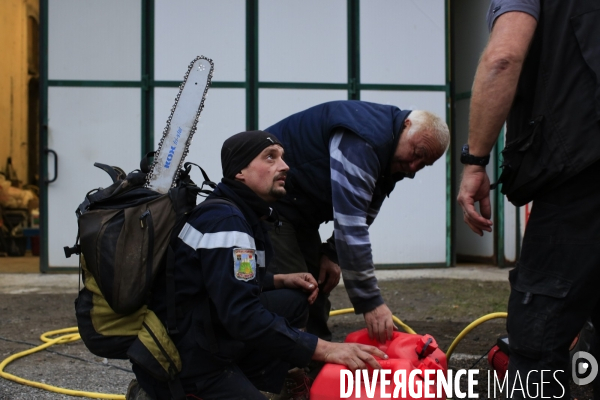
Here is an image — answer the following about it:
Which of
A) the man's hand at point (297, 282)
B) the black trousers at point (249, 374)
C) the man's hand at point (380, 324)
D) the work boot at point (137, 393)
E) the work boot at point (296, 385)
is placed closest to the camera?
the black trousers at point (249, 374)

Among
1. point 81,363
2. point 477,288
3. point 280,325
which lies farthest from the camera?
point 477,288

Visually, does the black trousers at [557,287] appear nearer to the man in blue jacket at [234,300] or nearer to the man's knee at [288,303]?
the man in blue jacket at [234,300]

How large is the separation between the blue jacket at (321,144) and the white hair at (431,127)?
59 mm

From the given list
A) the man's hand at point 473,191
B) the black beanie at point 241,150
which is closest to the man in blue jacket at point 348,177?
the black beanie at point 241,150

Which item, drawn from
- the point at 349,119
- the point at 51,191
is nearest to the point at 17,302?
the point at 51,191

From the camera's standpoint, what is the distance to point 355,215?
3082 millimetres

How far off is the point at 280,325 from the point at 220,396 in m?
0.35

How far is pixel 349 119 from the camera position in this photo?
10.7 ft

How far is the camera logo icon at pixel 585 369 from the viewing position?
2688mm

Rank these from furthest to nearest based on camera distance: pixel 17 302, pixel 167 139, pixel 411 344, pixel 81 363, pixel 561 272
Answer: pixel 17 302 → pixel 81 363 → pixel 167 139 → pixel 411 344 → pixel 561 272

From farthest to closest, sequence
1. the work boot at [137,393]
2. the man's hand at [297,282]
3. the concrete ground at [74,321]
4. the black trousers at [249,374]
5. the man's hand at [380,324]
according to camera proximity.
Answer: the concrete ground at [74,321] → the man's hand at [297,282] → the man's hand at [380,324] → the work boot at [137,393] → the black trousers at [249,374]

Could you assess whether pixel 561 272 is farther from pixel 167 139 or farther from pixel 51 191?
pixel 51 191

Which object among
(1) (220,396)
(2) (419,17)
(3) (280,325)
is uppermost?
(2) (419,17)

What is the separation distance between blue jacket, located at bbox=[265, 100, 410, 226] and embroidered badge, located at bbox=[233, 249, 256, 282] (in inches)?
39.0
